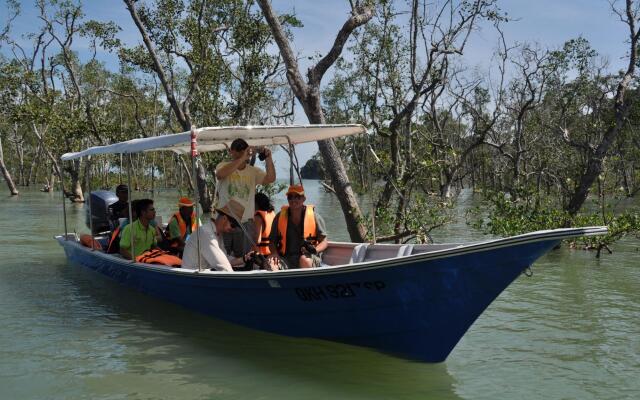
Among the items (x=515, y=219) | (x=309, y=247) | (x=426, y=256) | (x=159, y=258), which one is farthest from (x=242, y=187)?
(x=515, y=219)

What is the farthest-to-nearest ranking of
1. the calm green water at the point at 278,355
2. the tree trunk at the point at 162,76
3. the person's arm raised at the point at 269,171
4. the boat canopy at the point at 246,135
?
the tree trunk at the point at 162,76 < the person's arm raised at the point at 269,171 < the boat canopy at the point at 246,135 < the calm green water at the point at 278,355

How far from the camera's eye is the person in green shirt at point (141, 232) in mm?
8008

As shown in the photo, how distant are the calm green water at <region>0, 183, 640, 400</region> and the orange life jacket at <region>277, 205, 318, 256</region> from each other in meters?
0.96

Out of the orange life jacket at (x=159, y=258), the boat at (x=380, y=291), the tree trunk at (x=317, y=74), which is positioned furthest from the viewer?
the tree trunk at (x=317, y=74)

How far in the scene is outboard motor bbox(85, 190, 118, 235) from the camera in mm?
10094

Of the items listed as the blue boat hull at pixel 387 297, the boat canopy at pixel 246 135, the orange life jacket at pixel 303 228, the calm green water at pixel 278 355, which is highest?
the boat canopy at pixel 246 135

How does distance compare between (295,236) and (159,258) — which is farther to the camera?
(159,258)

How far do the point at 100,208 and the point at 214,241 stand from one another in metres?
4.47

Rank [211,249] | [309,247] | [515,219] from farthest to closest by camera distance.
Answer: [515,219], [309,247], [211,249]

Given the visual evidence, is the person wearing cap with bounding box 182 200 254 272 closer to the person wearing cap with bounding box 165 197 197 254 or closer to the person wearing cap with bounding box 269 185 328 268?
the person wearing cap with bounding box 269 185 328 268

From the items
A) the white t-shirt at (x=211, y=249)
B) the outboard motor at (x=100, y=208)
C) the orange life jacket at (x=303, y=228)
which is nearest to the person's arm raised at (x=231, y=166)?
the white t-shirt at (x=211, y=249)

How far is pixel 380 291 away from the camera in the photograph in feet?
16.9

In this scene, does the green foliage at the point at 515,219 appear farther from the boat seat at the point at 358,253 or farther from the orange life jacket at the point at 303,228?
the orange life jacket at the point at 303,228

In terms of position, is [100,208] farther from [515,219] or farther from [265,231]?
[515,219]
